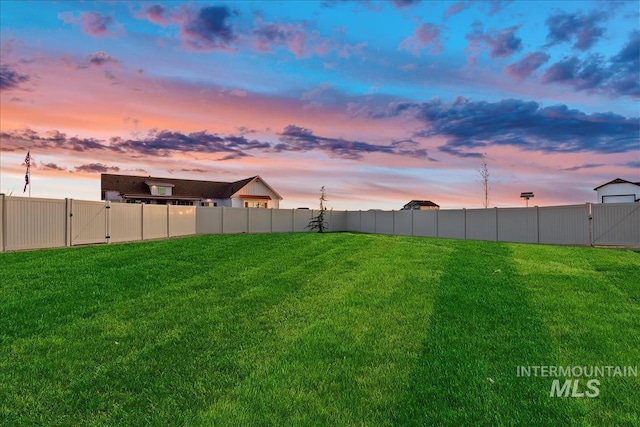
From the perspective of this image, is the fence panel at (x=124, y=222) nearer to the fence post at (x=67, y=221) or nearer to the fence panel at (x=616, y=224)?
the fence post at (x=67, y=221)

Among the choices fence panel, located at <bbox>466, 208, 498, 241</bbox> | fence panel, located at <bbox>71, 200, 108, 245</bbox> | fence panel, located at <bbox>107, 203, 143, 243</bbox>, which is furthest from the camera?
fence panel, located at <bbox>466, 208, 498, 241</bbox>

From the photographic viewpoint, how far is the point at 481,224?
2347 cm

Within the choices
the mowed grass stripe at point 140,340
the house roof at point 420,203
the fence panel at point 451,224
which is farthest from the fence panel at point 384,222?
the house roof at point 420,203

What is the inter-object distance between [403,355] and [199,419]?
221 cm

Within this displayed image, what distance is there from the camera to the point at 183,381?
3906 millimetres

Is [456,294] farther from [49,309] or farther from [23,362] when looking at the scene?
[49,309]

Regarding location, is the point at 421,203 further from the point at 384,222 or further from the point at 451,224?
the point at 451,224

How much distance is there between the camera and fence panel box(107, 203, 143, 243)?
58.6 ft

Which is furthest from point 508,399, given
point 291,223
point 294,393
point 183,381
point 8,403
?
point 291,223

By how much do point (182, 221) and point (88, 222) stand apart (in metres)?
7.85

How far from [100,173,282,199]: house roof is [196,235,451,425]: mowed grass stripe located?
39239 mm

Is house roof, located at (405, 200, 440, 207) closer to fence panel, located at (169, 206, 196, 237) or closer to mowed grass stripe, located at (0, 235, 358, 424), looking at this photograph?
fence panel, located at (169, 206, 196, 237)

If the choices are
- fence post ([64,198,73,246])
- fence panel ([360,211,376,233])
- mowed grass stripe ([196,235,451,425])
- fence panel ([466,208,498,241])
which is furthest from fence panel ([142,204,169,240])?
fence panel ([466,208,498,241])

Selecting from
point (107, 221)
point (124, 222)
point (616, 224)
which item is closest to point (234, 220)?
point (124, 222)
